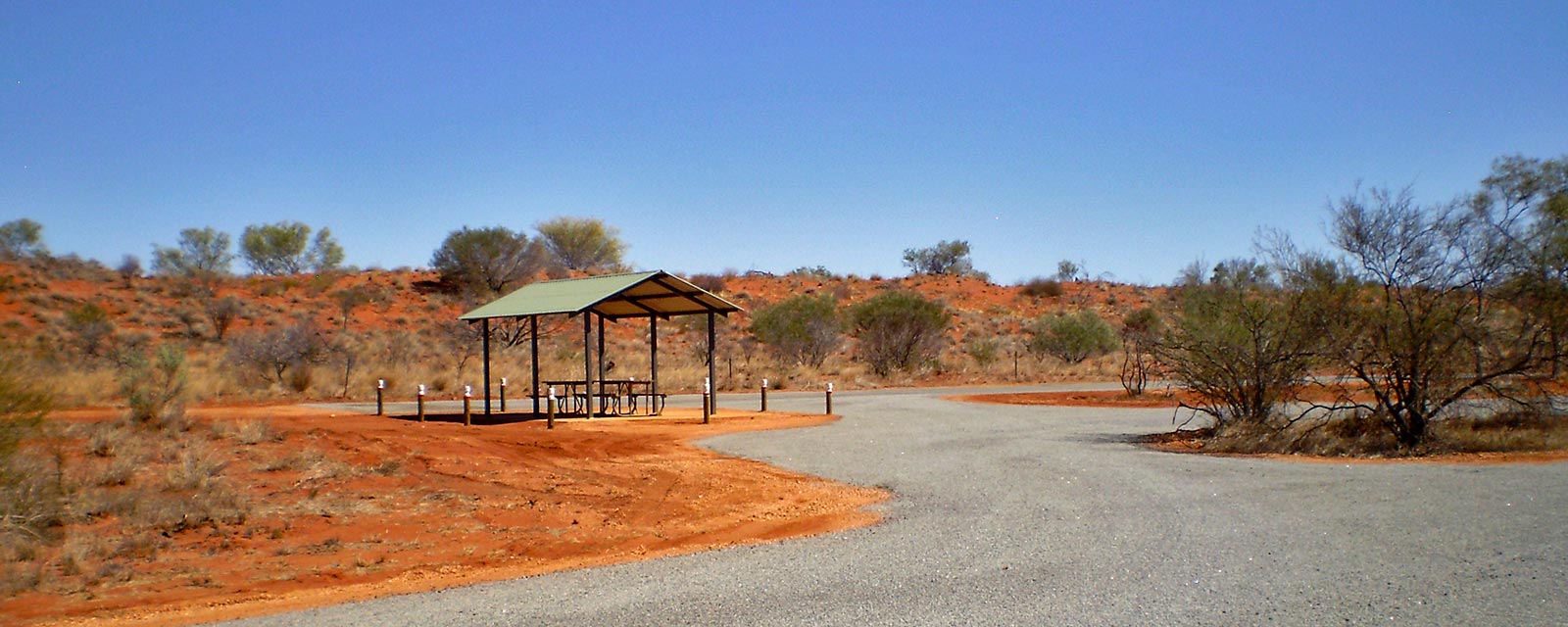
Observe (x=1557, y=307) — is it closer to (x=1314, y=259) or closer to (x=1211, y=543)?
(x=1314, y=259)

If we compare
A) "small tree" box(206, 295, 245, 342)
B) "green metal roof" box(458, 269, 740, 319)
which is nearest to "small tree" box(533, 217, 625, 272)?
"small tree" box(206, 295, 245, 342)

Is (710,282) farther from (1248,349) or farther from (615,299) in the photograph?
(1248,349)

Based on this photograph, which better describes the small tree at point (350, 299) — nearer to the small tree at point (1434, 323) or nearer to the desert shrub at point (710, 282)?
the desert shrub at point (710, 282)

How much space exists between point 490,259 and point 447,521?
2245 inches

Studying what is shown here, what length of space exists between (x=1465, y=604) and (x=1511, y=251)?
12.0 metres

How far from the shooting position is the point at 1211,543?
31.1 feet

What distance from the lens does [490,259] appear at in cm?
6756

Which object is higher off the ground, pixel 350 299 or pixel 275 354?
pixel 350 299

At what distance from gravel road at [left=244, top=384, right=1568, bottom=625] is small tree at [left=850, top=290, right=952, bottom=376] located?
107 feet

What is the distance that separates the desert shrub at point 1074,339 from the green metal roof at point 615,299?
26.7 metres

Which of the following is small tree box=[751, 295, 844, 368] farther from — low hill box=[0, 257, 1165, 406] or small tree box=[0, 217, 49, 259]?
small tree box=[0, 217, 49, 259]

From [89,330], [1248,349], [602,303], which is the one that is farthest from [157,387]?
[1248,349]

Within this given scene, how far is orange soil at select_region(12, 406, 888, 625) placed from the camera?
901 cm

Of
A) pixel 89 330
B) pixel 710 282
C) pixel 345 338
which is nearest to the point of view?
pixel 89 330
